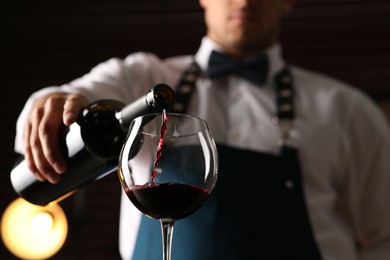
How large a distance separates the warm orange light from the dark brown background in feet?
3.69

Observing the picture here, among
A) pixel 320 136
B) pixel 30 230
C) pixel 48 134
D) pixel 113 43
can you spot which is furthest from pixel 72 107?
pixel 113 43

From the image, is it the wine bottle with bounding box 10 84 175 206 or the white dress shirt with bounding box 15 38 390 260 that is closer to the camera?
the wine bottle with bounding box 10 84 175 206

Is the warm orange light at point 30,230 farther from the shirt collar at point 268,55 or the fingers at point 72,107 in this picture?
the fingers at point 72,107

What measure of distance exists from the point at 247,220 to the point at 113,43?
226 centimetres

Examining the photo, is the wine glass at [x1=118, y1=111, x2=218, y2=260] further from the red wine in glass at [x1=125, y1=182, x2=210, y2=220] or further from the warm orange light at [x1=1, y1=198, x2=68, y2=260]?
the warm orange light at [x1=1, y1=198, x2=68, y2=260]

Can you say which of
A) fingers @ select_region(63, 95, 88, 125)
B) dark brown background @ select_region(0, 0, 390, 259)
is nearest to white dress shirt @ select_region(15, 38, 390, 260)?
fingers @ select_region(63, 95, 88, 125)

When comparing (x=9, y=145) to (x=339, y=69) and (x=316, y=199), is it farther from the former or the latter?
(x=316, y=199)

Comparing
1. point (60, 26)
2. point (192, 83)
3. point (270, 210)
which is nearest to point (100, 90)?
point (192, 83)

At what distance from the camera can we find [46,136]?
1.20 metres

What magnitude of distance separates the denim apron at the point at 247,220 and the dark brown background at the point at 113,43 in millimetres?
1951

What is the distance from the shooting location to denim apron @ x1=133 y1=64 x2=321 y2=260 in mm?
1555

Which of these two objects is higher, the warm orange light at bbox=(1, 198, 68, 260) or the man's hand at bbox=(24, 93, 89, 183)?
the man's hand at bbox=(24, 93, 89, 183)

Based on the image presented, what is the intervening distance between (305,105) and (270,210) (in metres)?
0.42

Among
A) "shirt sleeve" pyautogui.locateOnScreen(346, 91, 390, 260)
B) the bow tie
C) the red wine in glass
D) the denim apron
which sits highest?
the red wine in glass
